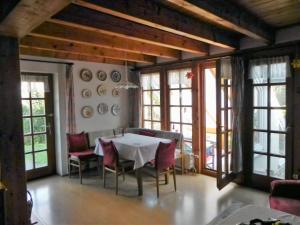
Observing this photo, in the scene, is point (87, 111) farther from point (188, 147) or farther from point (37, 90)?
point (188, 147)

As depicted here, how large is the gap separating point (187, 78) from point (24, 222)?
11.8 ft

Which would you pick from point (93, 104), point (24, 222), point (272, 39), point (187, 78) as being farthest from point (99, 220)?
point (272, 39)

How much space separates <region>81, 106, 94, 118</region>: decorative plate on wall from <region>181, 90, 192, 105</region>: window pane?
1.93 meters

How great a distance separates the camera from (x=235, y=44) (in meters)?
3.91

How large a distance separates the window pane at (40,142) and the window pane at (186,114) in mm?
2793

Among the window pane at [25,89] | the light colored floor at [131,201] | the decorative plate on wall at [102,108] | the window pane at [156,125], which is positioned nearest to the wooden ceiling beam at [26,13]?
the light colored floor at [131,201]

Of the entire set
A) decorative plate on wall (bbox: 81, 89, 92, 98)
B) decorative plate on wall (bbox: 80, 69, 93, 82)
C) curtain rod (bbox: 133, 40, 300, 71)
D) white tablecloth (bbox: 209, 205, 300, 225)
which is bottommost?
white tablecloth (bbox: 209, 205, 300, 225)

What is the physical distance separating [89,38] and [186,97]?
233 cm

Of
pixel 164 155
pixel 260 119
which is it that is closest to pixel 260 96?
pixel 260 119

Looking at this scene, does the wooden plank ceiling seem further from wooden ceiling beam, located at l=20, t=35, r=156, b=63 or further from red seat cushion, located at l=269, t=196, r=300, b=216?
red seat cushion, located at l=269, t=196, r=300, b=216

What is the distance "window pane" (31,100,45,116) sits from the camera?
4.57 metres

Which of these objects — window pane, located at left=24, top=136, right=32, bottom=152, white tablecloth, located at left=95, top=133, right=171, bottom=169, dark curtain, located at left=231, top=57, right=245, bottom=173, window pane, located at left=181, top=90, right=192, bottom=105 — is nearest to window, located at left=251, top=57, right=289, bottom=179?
dark curtain, located at left=231, top=57, right=245, bottom=173

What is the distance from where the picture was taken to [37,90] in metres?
4.61

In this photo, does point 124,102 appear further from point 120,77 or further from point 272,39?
point 272,39
